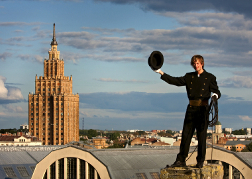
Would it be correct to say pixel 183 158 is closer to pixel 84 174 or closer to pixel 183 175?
pixel 183 175

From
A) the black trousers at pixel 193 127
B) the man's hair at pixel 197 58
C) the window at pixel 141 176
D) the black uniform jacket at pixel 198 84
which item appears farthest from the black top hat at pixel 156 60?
the window at pixel 141 176

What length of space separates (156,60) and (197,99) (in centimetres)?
136

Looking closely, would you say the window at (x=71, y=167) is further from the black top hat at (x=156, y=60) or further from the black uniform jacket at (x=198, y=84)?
the black top hat at (x=156, y=60)

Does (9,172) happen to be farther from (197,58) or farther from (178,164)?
(197,58)

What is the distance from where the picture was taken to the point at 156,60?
12.3 meters

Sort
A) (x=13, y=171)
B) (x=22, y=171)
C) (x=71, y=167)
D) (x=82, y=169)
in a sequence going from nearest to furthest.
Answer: (x=82, y=169) < (x=71, y=167) < (x=13, y=171) < (x=22, y=171)

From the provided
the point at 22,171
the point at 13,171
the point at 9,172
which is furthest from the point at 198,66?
the point at 22,171

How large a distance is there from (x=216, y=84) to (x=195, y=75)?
1.81 ft

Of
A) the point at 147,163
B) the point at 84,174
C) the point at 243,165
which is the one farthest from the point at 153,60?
the point at 147,163

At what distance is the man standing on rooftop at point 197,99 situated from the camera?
1231cm

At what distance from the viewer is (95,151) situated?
226 ft

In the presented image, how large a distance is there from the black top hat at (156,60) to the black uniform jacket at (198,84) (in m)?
0.39

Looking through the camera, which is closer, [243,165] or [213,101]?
[213,101]

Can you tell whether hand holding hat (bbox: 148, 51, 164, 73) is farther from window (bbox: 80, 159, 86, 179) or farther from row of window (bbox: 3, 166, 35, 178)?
row of window (bbox: 3, 166, 35, 178)
